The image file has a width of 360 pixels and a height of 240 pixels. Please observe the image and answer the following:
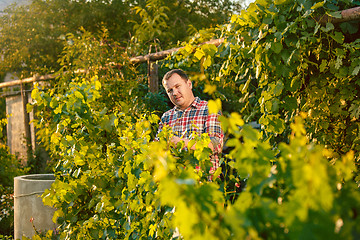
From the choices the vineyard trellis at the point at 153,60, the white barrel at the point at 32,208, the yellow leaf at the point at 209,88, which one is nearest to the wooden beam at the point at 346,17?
the vineyard trellis at the point at 153,60

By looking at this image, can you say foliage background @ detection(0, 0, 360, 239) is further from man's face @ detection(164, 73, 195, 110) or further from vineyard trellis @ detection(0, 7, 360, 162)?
man's face @ detection(164, 73, 195, 110)

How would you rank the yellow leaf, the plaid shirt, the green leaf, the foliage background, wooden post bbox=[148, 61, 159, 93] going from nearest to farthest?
the foliage background, the yellow leaf, the green leaf, the plaid shirt, wooden post bbox=[148, 61, 159, 93]

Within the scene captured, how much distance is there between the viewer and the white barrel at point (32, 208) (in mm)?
2836

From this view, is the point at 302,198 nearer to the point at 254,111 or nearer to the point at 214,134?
the point at 214,134

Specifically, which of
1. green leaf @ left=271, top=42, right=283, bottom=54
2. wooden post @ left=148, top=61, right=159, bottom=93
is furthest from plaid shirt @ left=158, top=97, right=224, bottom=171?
wooden post @ left=148, top=61, right=159, bottom=93

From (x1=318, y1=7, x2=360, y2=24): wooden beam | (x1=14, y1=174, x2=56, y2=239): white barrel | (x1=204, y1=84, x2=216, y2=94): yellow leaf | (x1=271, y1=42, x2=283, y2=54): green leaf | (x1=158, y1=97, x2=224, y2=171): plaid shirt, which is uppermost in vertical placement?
(x1=318, y1=7, x2=360, y2=24): wooden beam

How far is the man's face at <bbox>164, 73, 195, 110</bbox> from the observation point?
2905mm

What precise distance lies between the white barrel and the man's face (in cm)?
107

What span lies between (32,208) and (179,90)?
1.35 m

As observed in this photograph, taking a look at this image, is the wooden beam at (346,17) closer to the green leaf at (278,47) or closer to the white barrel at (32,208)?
the green leaf at (278,47)

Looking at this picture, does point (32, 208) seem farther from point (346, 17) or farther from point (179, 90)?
point (346, 17)

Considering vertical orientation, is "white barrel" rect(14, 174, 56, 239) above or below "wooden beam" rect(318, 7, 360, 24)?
below

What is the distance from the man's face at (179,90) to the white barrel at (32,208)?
1.07m

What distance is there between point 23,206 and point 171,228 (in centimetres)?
180
